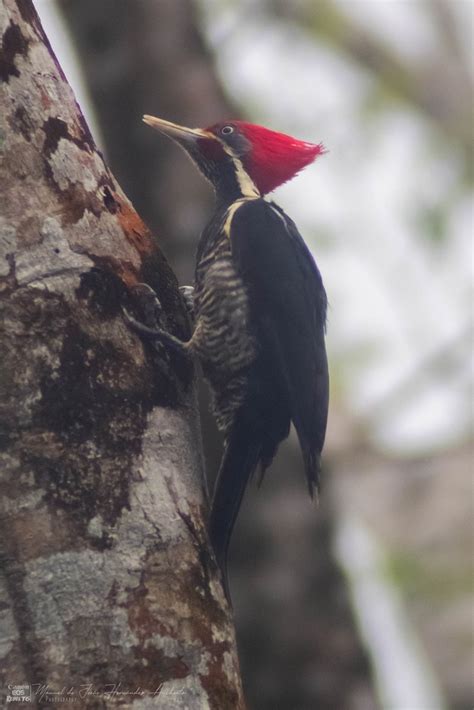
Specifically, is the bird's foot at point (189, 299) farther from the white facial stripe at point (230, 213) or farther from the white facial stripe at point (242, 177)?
the white facial stripe at point (242, 177)

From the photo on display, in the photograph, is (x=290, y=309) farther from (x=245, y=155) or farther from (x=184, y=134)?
(x=184, y=134)

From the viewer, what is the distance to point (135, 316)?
260 cm

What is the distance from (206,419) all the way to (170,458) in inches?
88.5

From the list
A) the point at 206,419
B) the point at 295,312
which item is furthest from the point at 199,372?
the point at 206,419

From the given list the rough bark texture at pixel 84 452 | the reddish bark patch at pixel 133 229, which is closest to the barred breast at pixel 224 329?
the reddish bark patch at pixel 133 229

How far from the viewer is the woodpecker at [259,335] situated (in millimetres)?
3412

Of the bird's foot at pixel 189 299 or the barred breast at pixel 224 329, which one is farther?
the bird's foot at pixel 189 299

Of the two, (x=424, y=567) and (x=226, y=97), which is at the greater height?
(x=226, y=97)

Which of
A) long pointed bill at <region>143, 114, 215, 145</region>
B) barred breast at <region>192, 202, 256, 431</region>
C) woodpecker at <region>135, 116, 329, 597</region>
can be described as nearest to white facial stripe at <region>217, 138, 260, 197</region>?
long pointed bill at <region>143, 114, 215, 145</region>

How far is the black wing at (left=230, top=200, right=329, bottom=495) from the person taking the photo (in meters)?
3.45

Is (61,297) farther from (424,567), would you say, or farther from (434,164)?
(434,164)

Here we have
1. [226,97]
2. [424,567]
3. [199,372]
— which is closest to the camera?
[199,372]

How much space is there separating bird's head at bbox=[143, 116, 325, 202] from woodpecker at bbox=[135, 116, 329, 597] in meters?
0.31

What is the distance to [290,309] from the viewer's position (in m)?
3.59
